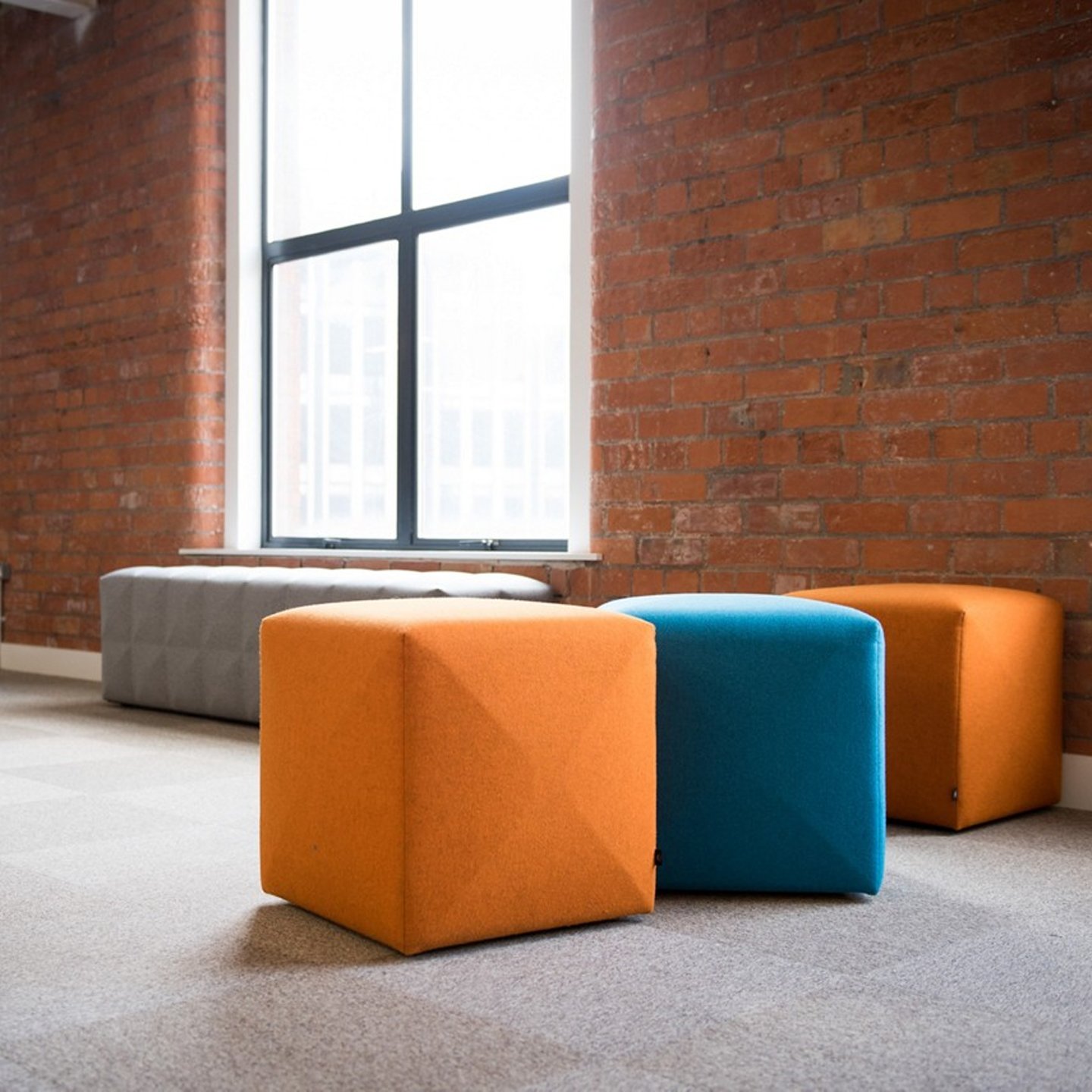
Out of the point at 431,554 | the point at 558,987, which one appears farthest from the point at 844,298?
the point at 558,987

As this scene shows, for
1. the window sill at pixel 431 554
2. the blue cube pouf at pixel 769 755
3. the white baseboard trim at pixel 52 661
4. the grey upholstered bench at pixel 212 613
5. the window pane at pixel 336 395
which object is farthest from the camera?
the white baseboard trim at pixel 52 661

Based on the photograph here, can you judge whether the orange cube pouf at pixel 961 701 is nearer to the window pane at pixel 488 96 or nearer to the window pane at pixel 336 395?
the window pane at pixel 488 96

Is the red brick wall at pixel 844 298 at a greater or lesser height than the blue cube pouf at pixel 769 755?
greater

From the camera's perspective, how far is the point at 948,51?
12.2 ft

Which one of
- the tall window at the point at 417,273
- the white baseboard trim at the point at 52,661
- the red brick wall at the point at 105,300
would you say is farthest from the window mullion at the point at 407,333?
the white baseboard trim at the point at 52,661

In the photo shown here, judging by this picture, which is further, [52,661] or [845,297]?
[52,661]

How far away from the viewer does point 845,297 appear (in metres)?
3.94

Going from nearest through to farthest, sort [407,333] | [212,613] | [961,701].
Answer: [961,701] < [212,613] < [407,333]

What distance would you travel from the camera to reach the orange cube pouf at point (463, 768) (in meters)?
2.20

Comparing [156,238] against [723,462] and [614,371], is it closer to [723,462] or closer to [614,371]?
[614,371]

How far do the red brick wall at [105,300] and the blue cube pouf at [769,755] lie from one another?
12.7 feet

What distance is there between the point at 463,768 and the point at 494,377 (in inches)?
123

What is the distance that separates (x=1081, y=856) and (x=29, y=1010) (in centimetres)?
206

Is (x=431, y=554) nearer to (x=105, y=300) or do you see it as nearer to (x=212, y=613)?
(x=212, y=613)
